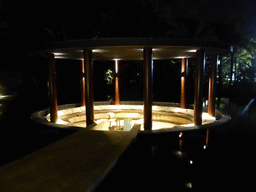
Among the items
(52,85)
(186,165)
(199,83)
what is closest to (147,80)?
(199,83)

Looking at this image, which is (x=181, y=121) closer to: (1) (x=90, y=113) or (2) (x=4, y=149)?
(1) (x=90, y=113)

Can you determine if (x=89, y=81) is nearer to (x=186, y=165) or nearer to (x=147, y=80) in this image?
(x=147, y=80)

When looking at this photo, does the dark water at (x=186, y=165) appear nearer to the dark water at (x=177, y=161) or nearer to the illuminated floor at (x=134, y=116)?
the dark water at (x=177, y=161)

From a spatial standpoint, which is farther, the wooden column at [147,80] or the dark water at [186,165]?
the wooden column at [147,80]

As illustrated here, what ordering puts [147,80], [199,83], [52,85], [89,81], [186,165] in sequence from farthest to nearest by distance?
Result: [52,85]
[199,83]
[89,81]
[147,80]
[186,165]

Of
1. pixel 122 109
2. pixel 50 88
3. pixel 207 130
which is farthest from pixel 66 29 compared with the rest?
pixel 207 130

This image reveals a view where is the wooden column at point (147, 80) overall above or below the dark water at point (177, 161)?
above

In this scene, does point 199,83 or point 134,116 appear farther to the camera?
point 134,116

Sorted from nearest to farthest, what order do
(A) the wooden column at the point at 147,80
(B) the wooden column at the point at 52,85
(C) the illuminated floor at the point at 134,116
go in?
(A) the wooden column at the point at 147,80, (B) the wooden column at the point at 52,85, (C) the illuminated floor at the point at 134,116

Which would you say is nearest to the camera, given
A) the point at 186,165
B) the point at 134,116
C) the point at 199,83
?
the point at 186,165

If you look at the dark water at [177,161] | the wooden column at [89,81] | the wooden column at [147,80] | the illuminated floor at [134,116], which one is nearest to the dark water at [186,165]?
the dark water at [177,161]

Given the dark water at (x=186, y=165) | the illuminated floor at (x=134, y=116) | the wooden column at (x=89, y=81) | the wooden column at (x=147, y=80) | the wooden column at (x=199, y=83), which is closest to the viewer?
the dark water at (x=186, y=165)

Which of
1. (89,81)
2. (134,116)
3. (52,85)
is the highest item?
(89,81)

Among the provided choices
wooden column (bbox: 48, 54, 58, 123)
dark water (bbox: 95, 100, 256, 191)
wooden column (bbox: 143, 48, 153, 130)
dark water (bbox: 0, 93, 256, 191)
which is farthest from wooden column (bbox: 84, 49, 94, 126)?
dark water (bbox: 95, 100, 256, 191)
